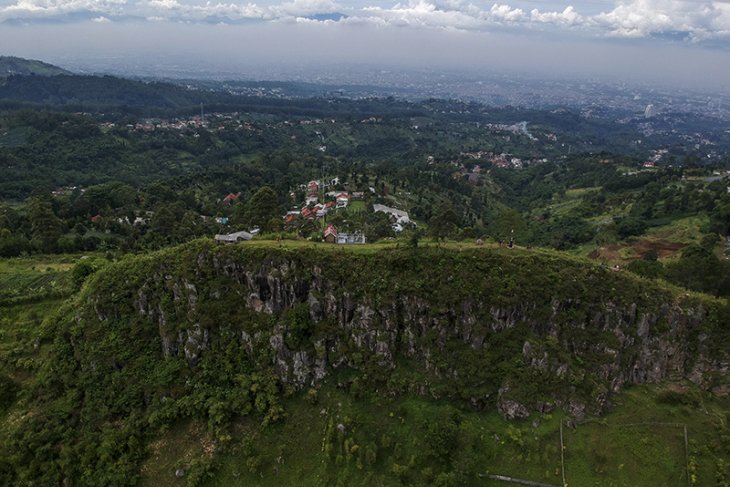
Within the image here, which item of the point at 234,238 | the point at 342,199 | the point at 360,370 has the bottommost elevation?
the point at 360,370

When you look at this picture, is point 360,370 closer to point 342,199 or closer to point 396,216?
point 396,216

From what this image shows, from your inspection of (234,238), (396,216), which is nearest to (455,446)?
(234,238)

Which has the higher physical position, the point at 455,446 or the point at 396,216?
the point at 396,216

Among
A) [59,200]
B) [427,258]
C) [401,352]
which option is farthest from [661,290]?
[59,200]

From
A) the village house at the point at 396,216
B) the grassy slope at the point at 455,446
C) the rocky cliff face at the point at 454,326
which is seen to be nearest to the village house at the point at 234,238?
Answer: the rocky cliff face at the point at 454,326

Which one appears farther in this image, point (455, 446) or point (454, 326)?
point (454, 326)

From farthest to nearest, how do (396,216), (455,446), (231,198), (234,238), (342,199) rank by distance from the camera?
(231,198) → (342,199) → (396,216) → (234,238) → (455,446)

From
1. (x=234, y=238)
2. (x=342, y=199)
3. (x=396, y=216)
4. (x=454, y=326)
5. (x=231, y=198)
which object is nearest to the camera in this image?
(x=454, y=326)

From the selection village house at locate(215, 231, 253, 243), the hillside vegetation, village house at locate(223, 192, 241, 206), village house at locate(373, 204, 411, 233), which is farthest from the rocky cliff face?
→ village house at locate(223, 192, 241, 206)

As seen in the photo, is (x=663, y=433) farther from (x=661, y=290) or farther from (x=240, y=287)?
(x=240, y=287)
